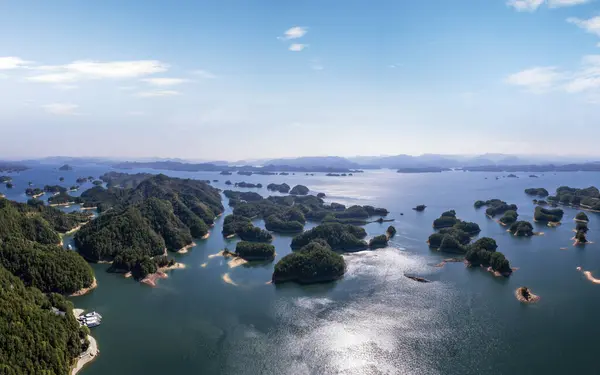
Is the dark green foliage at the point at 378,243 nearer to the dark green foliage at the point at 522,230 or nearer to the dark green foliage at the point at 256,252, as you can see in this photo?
the dark green foliage at the point at 256,252

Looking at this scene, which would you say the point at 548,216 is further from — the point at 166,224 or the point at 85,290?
the point at 85,290

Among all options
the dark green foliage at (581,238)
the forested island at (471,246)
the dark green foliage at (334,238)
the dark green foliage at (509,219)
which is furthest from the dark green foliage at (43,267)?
the dark green foliage at (509,219)

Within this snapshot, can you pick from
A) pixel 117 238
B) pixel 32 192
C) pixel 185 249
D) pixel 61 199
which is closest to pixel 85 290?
pixel 117 238

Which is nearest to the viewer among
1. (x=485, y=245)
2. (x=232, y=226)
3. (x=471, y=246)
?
(x=485, y=245)

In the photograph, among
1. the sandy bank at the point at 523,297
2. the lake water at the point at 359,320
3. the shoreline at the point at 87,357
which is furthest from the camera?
the sandy bank at the point at 523,297

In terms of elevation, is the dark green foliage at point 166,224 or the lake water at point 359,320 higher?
the dark green foliage at point 166,224
